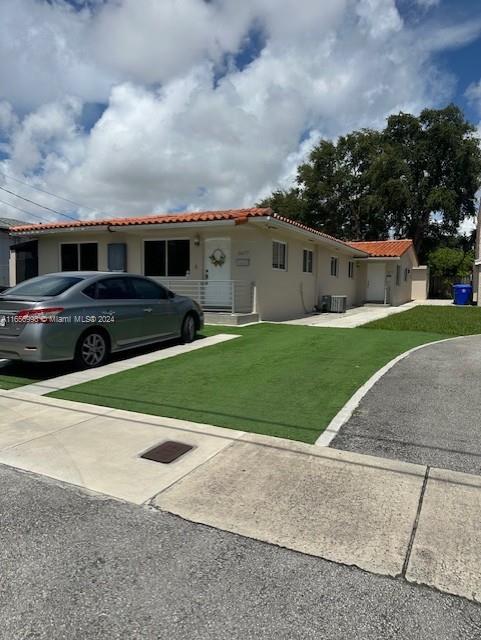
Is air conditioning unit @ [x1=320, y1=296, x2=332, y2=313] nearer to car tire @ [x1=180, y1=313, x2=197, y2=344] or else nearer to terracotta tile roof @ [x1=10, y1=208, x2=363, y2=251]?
terracotta tile roof @ [x1=10, y1=208, x2=363, y2=251]

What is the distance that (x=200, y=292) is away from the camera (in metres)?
14.9

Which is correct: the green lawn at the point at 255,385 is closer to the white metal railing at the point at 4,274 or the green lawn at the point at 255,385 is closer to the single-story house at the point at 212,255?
the single-story house at the point at 212,255

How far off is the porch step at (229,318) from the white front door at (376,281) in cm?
1429

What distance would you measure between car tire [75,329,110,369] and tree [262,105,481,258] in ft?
110

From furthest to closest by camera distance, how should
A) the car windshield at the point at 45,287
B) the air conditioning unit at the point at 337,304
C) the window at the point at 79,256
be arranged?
the air conditioning unit at the point at 337,304
the window at the point at 79,256
the car windshield at the point at 45,287

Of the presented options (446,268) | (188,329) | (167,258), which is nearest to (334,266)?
(167,258)

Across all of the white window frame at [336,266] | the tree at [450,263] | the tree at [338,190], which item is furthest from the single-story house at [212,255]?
the tree at [338,190]

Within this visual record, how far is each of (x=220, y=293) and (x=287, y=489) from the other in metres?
11.4

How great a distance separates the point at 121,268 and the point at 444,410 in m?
→ 12.6

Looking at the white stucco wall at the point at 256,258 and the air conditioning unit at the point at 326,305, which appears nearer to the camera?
the white stucco wall at the point at 256,258

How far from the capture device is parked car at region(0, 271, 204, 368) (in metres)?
6.69

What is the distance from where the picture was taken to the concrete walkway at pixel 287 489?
2.68 metres

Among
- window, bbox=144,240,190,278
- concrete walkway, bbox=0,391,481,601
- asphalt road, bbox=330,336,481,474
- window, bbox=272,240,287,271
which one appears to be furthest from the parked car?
window, bbox=272,240,287,271

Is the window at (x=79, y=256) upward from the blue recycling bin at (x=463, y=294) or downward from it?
upward
